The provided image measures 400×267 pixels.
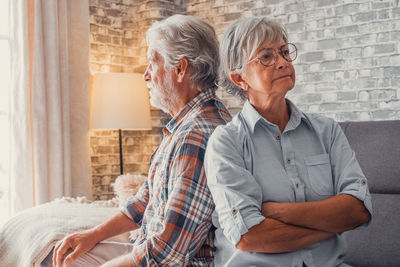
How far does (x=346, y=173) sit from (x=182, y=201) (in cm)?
43

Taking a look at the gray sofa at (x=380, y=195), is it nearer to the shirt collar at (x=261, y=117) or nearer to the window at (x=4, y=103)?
the shirt collar at (x=261, y=117)

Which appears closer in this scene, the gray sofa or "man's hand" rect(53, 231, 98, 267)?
"man's hand" rect(53, 231, 98, 267)

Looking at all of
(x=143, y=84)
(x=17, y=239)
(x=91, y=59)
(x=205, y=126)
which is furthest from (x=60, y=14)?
(x=205, y=126)

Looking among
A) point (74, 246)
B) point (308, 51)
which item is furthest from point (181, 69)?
point (308, 51)

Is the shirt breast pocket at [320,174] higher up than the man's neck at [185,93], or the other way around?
the man's neck at [185,93]

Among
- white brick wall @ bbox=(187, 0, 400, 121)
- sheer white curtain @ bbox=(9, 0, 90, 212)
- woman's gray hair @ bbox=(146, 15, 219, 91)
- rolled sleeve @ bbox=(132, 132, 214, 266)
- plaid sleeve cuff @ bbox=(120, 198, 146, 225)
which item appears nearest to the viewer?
rolled sleeve @ bbox=(132, 132, 214, 266)

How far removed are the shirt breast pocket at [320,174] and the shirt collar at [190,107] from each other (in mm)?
392

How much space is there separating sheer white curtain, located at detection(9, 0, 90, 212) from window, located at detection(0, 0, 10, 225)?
0.10 m

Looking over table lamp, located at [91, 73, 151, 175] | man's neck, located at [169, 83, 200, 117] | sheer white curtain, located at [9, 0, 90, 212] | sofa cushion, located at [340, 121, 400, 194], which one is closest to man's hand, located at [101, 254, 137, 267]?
man's neck, located at [169, 83, 200, 117]

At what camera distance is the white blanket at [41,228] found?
1.88m

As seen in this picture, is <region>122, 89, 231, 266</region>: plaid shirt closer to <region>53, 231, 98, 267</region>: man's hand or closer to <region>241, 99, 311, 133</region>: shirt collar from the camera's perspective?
<region>241, 99, 311, 133</region>: shirt collar

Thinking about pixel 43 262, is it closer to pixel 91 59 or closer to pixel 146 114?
pixel 146 114

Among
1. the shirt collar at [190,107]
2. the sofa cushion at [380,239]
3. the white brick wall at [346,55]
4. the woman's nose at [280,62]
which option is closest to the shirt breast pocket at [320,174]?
the woman's nose at [280,62]

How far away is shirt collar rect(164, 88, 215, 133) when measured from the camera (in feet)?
5.23
